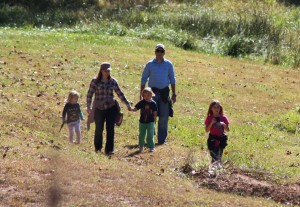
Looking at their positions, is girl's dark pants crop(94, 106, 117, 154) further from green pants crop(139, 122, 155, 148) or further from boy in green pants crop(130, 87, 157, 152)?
green pants crop(139, 122, 155, 148)

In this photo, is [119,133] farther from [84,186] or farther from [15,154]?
[84,186]

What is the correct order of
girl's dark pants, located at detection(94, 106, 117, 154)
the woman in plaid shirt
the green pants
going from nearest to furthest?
the woman in plaid shirt → girl's dark pants, located at detection(94, 106, 117, 154) → the green pants

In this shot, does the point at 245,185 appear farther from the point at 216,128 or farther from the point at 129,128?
the point at 129,128

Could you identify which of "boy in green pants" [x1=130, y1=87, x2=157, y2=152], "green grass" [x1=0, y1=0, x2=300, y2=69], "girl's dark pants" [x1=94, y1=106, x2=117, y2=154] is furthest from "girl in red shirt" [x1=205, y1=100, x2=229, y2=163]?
"green grass" [x1=0, y1=0, x2=300, y2=69]

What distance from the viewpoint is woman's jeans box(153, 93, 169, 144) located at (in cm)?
1533

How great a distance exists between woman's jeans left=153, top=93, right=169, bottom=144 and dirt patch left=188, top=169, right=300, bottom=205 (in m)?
3.42

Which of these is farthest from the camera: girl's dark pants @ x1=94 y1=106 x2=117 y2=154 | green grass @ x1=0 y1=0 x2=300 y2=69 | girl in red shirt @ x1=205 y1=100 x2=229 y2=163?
green grass @ x1=0 y1=0 x2=300 y2=69

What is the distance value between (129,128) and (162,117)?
229cm

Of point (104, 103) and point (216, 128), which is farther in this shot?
point (104, 103)

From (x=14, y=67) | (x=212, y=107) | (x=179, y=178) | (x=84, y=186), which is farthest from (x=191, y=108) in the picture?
(x=84, y=186)

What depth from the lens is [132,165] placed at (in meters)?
12.3

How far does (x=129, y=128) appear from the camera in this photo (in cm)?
1761

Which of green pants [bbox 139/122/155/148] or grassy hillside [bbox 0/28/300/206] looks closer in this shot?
grassy hillside [bbox 0/28/300/206]

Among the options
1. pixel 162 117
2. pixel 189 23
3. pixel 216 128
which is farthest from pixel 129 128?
pixel 189 23
